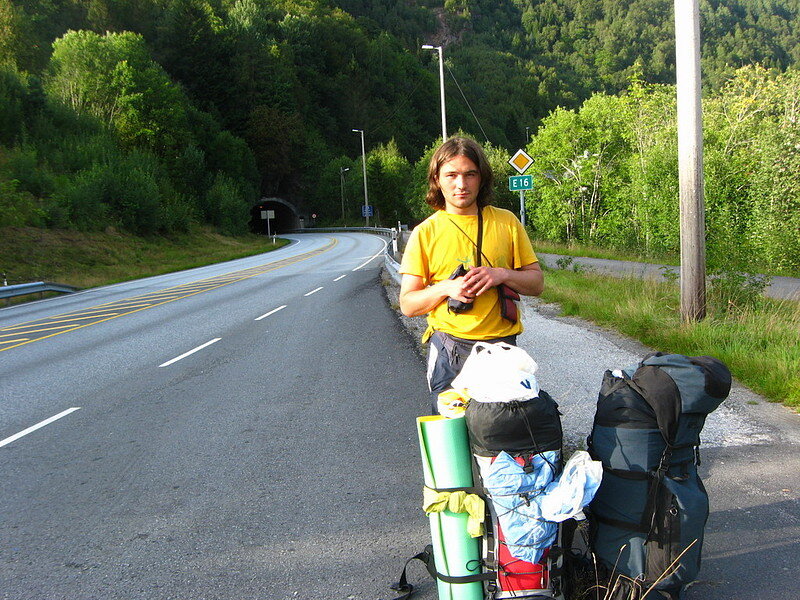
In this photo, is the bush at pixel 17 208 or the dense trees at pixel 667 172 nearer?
the dense trees at pixel 667 172

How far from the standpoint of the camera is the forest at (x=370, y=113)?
23.6 m

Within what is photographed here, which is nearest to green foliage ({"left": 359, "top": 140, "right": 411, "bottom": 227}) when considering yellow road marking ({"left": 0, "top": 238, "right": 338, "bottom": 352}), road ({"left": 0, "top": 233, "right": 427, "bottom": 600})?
yellow road marking ({"left": 0, "top": 238, "right": 338, "bottom": 352})

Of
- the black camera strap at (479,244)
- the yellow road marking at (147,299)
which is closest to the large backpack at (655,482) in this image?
the black camera strap at (479,244)

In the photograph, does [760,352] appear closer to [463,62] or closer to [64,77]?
[64,77]

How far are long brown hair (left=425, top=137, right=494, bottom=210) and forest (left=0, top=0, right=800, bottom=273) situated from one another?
14.8ft

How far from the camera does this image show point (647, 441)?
284 cm

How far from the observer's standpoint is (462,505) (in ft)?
9.17

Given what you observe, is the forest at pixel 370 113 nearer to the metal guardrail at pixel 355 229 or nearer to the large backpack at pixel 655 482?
the metal guardrail at pixel 355 229

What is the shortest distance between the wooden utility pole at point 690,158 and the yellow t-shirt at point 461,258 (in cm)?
599

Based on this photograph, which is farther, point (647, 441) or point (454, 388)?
point (454, 388)

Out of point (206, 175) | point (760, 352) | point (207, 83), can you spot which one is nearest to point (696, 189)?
point (760, 352)

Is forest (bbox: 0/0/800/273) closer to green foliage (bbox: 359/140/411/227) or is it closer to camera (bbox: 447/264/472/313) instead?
green foliage (bbox: 359/140/411/227)

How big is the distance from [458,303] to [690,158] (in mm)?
6491

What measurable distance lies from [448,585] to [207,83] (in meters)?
91.1
